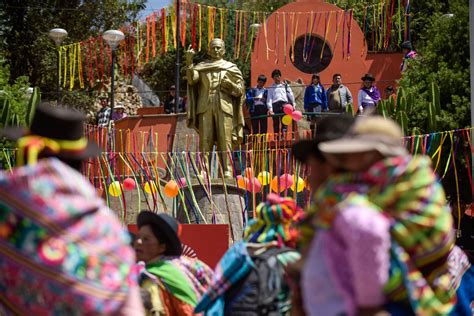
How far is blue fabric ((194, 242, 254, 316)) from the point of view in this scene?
6031 mm

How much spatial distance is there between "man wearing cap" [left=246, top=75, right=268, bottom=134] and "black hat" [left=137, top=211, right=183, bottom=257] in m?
13.5

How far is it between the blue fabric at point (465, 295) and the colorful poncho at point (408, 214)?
2.15 ft

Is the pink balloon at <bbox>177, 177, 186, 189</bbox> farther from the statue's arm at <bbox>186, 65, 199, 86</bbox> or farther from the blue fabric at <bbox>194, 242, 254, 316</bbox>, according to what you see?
the blue fabric at <bbox>194, 242, 254, 316</bbox>

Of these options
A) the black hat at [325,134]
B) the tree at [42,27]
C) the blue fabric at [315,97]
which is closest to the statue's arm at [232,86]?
the blue fabric at [315,97]

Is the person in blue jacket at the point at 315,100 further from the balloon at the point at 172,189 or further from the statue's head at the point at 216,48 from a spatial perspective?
the balloon at the point at 172,189

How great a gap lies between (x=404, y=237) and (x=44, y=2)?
32.2 m

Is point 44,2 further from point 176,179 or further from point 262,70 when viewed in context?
point 176,179

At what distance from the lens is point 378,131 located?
173 inches

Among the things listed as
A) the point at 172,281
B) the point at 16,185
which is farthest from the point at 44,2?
the point at 16,185

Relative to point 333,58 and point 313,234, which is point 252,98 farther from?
point 313,234

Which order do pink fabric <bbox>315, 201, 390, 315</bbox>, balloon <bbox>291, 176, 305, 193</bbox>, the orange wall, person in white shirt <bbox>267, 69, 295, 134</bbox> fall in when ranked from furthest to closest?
1. the orange wall
2. person in white shirt <bbox>267, 69, 295, 134</bbox>
3. balloon <bbox>291, 176, 305, 193</bbox>
4. pink fabric <bbox>315, 201, 390, 315</bbox>

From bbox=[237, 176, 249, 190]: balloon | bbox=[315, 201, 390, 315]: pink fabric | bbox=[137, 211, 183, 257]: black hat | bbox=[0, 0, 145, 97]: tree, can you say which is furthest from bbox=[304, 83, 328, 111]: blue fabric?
bbox=[315, 201, 390, 315]: pink fabric

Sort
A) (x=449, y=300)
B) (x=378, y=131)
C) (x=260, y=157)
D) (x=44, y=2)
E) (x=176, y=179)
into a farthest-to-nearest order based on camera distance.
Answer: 1. (x=44, y=2)
2. (x=260, y=157)
3. (x=176, y=179)
4. (x=449, y=300)
5. (x=378, y=131)

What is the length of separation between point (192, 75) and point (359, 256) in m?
13.2
